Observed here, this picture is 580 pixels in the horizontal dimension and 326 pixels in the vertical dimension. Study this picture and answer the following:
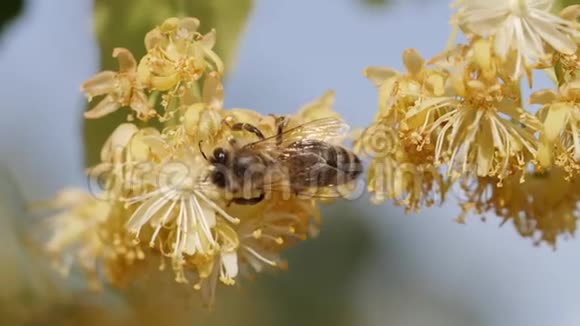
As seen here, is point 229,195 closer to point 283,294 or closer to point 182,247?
point 182,247

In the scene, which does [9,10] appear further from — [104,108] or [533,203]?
[533,203]

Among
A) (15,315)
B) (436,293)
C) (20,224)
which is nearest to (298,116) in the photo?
(20,224)

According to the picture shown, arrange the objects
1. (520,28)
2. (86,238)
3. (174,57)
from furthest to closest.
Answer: (86,238), (174,57), (520,28)

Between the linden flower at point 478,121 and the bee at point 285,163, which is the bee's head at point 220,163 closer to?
the bee at point 285,163

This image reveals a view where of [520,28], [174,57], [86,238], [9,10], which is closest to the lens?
[520,28]

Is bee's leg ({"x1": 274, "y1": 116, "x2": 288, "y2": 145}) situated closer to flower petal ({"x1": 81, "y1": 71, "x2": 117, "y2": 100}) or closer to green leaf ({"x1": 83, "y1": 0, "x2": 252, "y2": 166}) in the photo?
green leaf ({"x1": 83, "y1": 0, "x2": 252, "y2": 166})

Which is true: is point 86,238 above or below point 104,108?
below

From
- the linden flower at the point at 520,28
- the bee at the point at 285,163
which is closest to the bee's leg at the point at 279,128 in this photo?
the bee at the point at 285,163

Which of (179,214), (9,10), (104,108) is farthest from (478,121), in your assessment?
(9,10)
